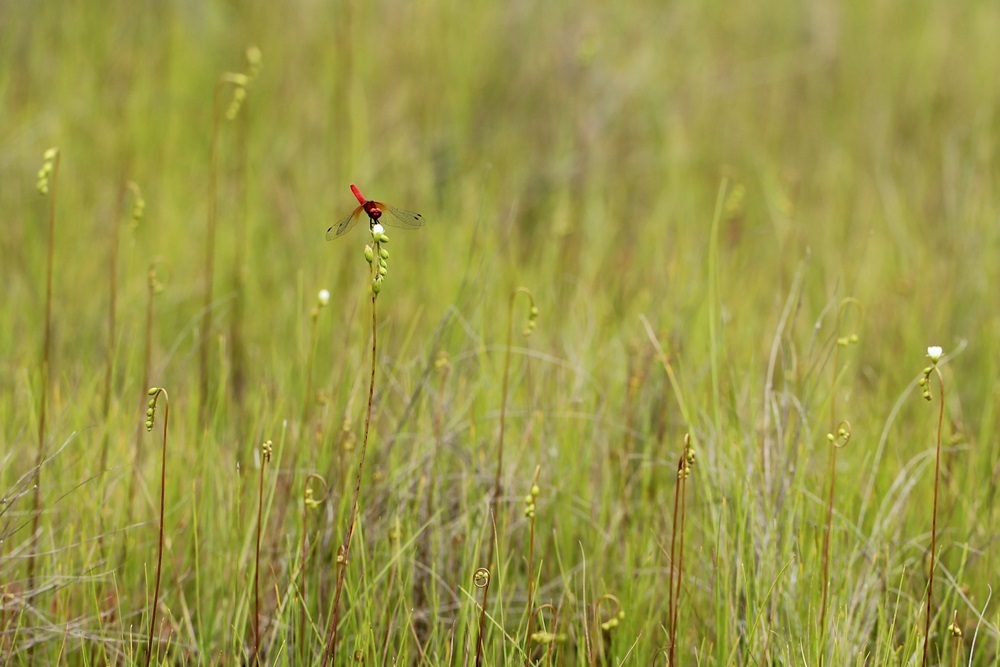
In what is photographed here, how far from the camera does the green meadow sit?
1.90 meters

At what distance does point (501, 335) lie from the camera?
2.84 meters

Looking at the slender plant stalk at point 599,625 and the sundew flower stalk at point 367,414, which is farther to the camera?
the slender plant stalk at point 599,625

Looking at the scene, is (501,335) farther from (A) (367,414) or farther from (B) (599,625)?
(A) (367,414)

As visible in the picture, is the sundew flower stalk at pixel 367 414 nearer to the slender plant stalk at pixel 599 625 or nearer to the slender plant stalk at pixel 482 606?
the slender plant stalk at pixel 482 606

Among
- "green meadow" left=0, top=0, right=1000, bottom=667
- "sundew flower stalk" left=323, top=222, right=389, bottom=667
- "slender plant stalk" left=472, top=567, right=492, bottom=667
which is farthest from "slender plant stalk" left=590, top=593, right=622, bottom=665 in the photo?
"sundew flower stalk" left=323, top=222, right=389, bottom=667

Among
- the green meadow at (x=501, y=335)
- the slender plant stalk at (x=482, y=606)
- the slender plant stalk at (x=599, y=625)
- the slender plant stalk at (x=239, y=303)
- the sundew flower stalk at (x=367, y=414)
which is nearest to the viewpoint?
the sundew flower stalk at (x=367, y=414)

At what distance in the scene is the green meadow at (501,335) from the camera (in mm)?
1904

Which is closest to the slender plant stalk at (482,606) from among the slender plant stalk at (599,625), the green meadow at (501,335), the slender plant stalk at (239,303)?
the green meadow at (501,335)

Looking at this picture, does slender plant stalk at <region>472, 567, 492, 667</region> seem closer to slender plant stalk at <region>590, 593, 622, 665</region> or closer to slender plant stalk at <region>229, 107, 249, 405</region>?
slender plant stalk at <region>590, 593, 622, 665</region>

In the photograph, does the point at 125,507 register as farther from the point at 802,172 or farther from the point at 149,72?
the point at 802,172

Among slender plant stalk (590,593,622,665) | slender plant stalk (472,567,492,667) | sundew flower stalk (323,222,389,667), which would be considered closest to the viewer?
sundew flower stalk (323,222,389,667)

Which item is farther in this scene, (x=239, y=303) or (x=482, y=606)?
(x=239, y=303)

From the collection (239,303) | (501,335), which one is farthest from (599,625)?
(239,303)

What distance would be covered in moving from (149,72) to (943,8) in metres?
4.21
